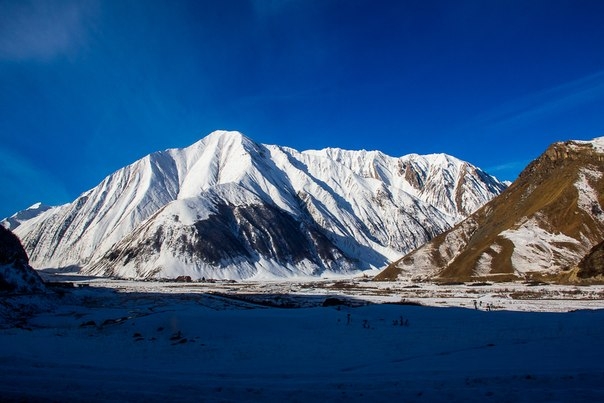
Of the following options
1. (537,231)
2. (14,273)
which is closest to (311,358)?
(14,273)

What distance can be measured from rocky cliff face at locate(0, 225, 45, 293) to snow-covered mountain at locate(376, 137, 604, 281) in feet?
233

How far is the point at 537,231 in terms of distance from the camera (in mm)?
90625

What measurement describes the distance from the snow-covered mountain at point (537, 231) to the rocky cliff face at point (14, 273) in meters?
71.0

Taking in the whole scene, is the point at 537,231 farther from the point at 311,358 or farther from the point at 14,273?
the point at 14,273

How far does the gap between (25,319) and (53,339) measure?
13309 millimetres

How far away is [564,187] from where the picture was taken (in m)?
97.2

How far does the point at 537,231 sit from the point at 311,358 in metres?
87.4

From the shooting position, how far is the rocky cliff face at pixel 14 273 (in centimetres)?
4722

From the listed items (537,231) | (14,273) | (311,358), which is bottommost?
(311,358)

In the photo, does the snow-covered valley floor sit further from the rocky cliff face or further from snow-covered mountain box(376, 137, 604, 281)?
snow-covered mountain box(376, 137, 604, 281)

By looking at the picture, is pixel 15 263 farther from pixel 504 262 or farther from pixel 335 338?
pixel 504 262

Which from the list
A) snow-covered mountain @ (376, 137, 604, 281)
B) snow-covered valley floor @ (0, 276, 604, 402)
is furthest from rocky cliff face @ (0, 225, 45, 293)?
snow-covered mountain @ (376, 137, 604, 281)

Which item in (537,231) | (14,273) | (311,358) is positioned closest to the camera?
(311,358)

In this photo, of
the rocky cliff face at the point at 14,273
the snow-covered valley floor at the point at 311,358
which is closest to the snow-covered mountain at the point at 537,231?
the snow-covered valley floor at the point at 311,358
